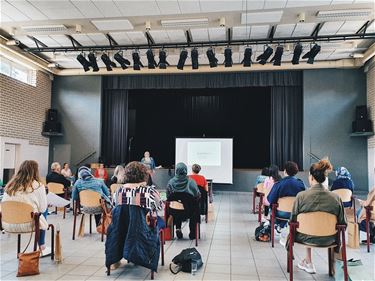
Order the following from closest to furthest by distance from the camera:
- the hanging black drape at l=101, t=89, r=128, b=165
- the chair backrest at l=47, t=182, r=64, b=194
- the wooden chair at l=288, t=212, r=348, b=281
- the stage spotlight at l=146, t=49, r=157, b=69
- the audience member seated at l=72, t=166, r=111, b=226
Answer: the wooden chair at l=288, t=212, r=348, b=281 < the audience member seated at l=72, t=166, r=111, b=226 < the chair backrest at l=47, t=182, r=64, b=194 < the stage spotlight at l=146, t=49, r=157, b=69 < the hanging black drape at l=101, t=89, r=128, b=165

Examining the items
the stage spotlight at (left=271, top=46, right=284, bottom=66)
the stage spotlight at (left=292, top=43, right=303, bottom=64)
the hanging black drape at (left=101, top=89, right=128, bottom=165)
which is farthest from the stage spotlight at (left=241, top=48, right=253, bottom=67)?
the hanging black drape at (left=101, top=89, right=128, bottom=165)

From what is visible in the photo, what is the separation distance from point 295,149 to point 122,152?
6062 millimetres

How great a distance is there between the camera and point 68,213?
6.38m

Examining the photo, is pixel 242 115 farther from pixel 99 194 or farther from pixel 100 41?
pixel 99 194

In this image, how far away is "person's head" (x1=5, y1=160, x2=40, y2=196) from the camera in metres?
3.20

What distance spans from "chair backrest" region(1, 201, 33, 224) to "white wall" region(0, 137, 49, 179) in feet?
19.4

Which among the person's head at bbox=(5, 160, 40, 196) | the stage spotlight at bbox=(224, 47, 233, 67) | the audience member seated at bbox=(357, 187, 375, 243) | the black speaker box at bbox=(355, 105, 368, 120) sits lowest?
the audience member seated at bbox=(357, 187, 375, 243)

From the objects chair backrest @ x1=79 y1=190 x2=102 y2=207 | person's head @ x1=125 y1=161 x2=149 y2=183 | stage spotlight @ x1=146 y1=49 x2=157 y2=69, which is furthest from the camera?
stage spotlight @ x1=146 y1=49 x2=157 y2=69

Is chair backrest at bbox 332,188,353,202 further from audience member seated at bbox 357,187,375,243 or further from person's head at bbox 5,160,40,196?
person's head at bbox 5,160,40,196

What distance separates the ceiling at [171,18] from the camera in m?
5.86

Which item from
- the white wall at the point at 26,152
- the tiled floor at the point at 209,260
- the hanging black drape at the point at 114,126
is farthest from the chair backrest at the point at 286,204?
the hanging black drape at the point at 114,126

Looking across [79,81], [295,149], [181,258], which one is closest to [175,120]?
[79,81]

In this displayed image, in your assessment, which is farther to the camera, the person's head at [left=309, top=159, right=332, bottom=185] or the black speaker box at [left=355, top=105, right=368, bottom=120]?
the black speaker box at [left=355, top=105, right=368, bottom=120]

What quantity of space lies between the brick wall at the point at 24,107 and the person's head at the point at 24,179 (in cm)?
594
